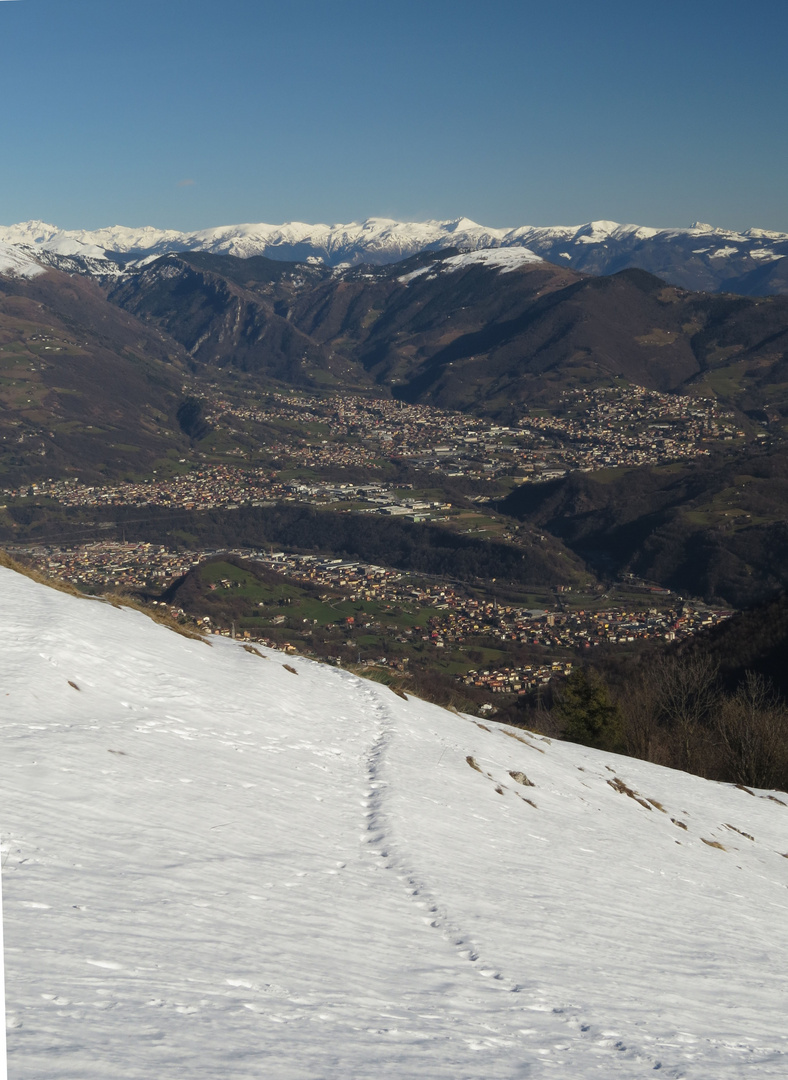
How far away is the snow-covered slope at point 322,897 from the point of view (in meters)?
5.48

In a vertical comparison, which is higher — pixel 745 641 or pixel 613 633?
pixel 745 641

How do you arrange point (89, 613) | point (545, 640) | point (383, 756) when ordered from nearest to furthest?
1. point (383, 756)
2. point (89, 613)
3. point (545, 640)

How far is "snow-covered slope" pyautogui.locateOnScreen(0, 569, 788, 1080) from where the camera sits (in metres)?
5.48

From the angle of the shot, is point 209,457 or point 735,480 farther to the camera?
point 209,457

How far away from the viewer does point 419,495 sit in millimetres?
140000

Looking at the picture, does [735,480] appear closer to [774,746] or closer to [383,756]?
[774,746]

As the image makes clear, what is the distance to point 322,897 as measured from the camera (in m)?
8.12

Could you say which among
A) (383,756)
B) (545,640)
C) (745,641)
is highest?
(383,756)

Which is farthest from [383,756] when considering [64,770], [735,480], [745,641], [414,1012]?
[735,480]

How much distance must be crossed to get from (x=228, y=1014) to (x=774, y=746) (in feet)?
83.8

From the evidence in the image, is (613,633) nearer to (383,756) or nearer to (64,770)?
(383,756)

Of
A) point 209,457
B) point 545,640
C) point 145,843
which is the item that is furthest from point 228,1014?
point 209,457

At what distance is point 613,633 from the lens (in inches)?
2904

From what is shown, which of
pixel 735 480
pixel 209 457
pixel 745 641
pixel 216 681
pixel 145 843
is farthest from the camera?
pixel 209 457
